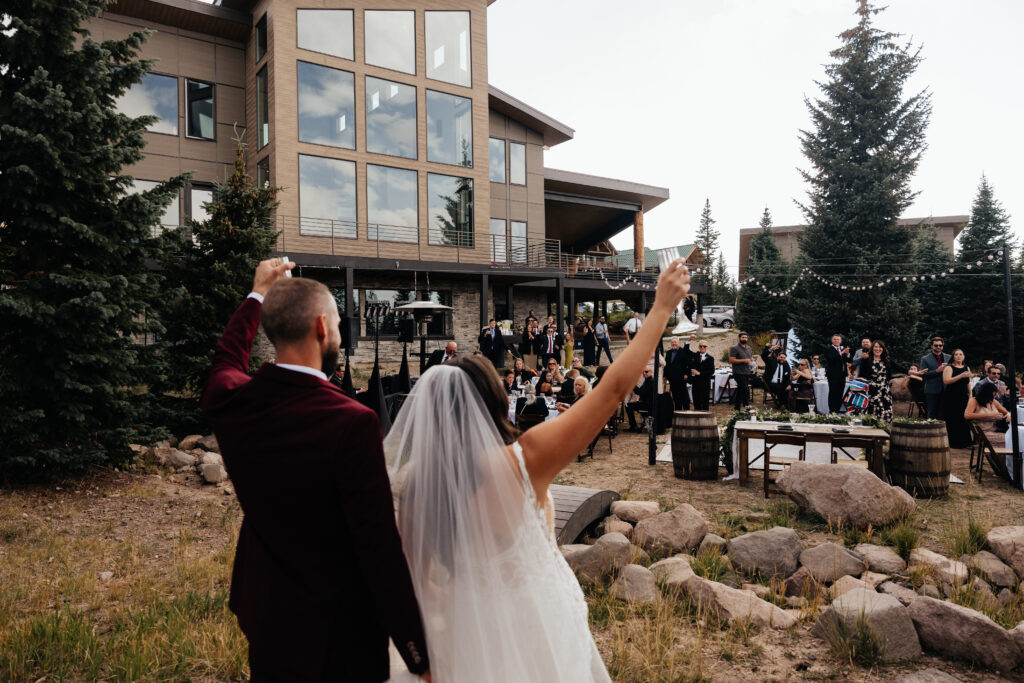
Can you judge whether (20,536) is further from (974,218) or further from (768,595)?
(974,218)

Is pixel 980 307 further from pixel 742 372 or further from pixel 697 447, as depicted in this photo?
pixel 697 447

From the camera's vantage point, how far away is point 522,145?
2798 centimetres

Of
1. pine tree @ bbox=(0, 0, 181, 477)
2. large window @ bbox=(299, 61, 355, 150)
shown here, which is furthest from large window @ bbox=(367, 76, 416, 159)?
pine tree @ bbox=(0, 0, 181, 477)

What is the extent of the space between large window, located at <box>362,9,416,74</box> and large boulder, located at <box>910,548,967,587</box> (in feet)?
73.2

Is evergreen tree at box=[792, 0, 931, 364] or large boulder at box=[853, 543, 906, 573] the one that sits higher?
evergreen tree at box=[792, 0, 931, 364]

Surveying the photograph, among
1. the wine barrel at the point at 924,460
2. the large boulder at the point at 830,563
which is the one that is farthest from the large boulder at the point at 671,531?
the wine barrel at the point at 924,460

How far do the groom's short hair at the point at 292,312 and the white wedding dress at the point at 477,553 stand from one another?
53cm

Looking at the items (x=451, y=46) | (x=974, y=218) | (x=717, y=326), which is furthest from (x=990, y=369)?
(x=717, y=326)

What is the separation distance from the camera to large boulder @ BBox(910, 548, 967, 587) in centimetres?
544

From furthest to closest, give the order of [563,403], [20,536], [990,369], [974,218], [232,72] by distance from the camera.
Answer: [974,218] → [232,72] → [563,403] → [990,369] → [20,536]

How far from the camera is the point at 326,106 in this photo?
21.6 meters

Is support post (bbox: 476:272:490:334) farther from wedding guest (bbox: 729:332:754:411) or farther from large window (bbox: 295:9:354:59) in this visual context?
wedding guest (bbox: 729:332:754:411)

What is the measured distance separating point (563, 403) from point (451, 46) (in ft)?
56.9

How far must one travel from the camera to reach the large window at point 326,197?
21.0m
